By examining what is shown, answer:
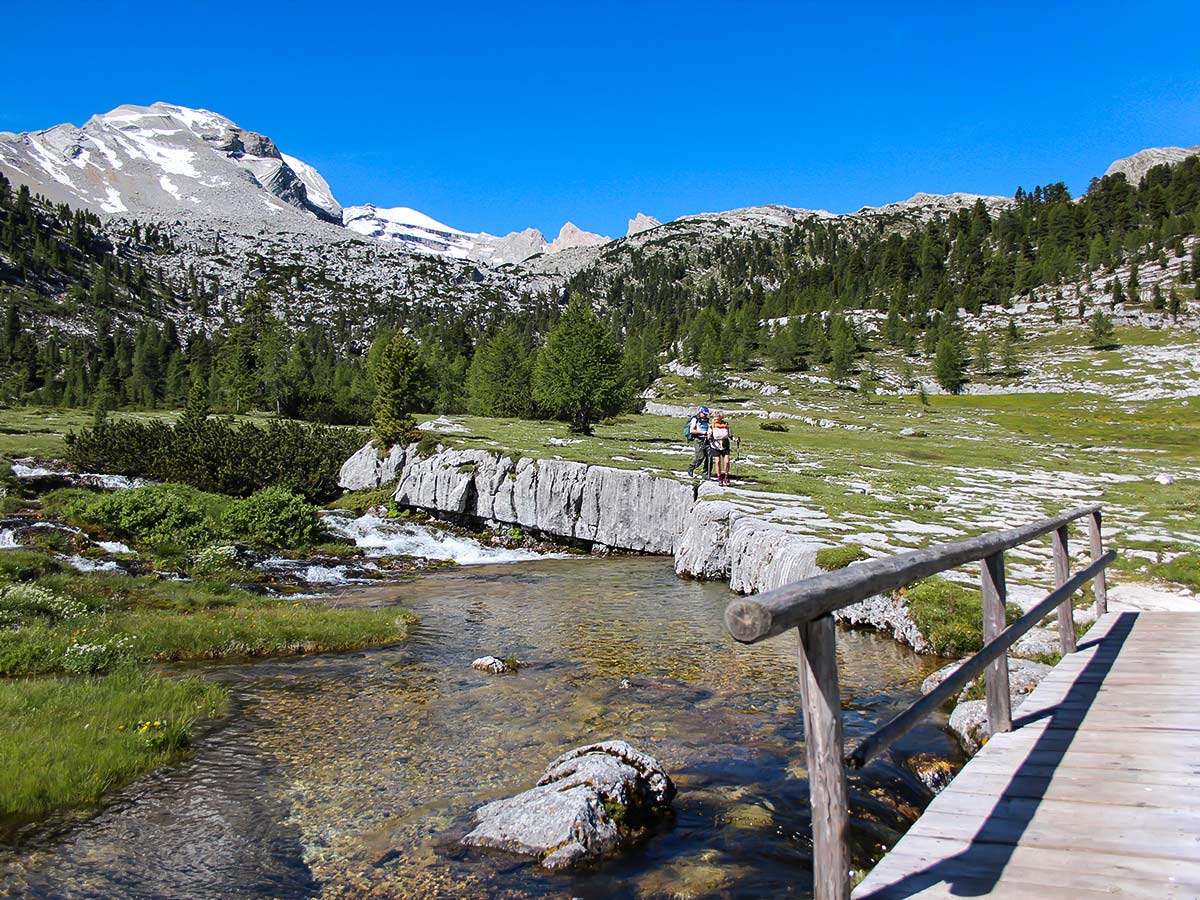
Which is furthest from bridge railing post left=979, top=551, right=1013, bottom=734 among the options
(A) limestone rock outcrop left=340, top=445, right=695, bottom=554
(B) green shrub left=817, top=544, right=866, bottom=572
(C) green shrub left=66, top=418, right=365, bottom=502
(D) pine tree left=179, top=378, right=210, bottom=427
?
(D) pine tree left=179, top=378, right=210, bottom=427

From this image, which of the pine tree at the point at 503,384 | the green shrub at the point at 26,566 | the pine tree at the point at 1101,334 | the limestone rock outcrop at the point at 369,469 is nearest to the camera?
the green shrub at the point at 26,566

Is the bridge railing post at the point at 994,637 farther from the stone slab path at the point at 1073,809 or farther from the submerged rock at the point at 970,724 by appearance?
the submerged rock at the point at 970,724

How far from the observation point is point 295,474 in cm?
3988

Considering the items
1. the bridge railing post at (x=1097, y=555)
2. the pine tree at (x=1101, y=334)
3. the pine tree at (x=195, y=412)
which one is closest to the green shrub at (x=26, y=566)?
the bridge railing post at (x=1097, y=555)

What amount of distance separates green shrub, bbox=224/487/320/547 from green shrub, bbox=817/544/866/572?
22347 mm

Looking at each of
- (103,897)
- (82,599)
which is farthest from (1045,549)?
(82,599)

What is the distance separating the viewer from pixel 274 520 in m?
29.1

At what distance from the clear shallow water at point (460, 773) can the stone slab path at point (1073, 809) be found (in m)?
1.91

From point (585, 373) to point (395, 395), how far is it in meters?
12.8

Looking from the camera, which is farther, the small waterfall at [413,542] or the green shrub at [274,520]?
the small waterfall at [413,542]

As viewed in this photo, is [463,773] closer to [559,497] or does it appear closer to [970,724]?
[970,724]

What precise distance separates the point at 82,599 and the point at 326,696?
986 cm

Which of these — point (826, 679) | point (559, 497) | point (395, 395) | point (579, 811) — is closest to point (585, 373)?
point (395, 395)

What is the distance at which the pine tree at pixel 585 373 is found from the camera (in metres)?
47.5
